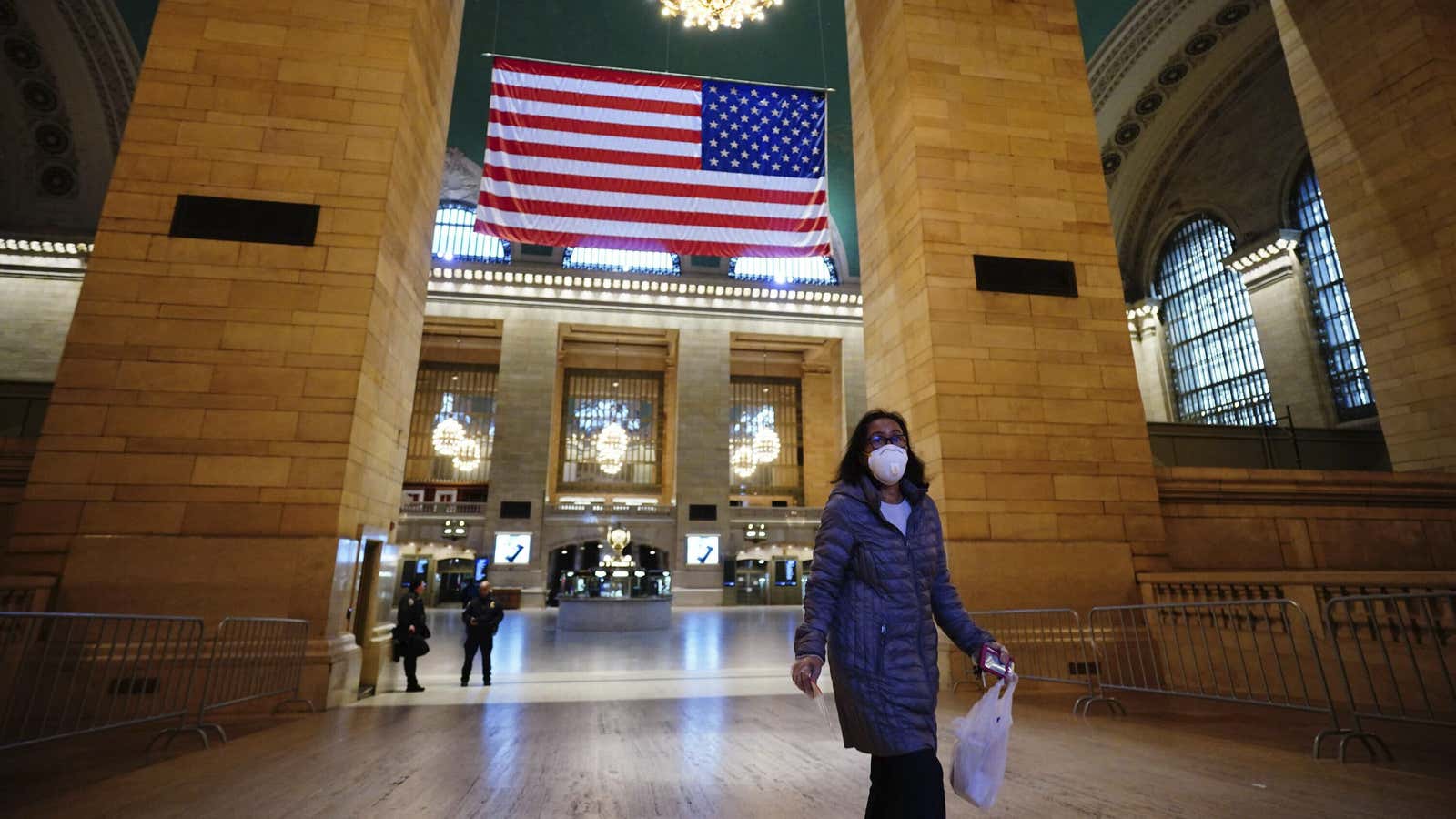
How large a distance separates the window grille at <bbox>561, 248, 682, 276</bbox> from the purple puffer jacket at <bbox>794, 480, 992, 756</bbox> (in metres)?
23.8

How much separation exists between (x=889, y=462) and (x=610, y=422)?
25.7 m

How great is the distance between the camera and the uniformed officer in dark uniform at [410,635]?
6285 mm

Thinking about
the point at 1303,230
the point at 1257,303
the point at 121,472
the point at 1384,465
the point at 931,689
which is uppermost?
the point at 1303,230

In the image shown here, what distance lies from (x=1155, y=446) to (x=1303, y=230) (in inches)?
462

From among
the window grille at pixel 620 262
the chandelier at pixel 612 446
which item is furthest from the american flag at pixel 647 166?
the window grille at pixel 620 262

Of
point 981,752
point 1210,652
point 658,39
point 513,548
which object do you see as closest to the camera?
point 981,752

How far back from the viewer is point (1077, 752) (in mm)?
3363

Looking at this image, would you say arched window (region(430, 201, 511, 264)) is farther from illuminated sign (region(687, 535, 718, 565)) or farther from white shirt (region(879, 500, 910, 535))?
white shirt (region(879, 500, 910, 535))

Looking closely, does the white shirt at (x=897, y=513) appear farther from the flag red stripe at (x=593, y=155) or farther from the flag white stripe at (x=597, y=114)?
the flag white stripe at (x=597, y=114)

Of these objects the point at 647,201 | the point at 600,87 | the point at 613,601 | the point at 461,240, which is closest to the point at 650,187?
the point at 647,201

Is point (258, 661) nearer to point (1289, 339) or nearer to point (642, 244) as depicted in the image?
point (642, 244)

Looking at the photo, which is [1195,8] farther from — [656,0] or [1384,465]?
[656,0]

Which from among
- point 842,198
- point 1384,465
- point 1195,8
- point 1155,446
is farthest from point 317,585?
point 1195,8

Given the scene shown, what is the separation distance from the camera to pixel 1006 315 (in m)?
6.72
